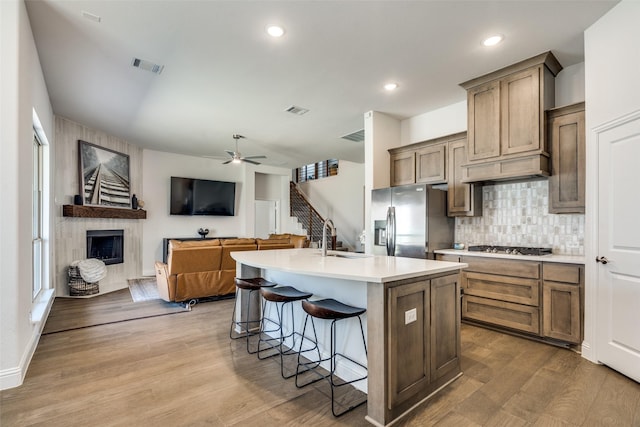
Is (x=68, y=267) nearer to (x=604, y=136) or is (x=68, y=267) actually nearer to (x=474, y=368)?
(x=474, y=368)

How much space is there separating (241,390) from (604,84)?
→ 3.94 metres

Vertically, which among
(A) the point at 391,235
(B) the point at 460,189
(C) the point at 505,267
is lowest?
(C) the point at 505,267

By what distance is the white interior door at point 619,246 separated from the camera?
2.45 meters

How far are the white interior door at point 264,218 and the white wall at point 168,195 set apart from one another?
74 cm

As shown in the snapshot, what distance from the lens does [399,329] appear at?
2018 mm

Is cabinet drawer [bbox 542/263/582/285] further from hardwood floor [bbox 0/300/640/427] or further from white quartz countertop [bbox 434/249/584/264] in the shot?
hardwood floor [bbox 0/300/640/427]

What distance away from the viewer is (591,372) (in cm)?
262

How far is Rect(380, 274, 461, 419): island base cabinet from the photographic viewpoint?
6.47 ft

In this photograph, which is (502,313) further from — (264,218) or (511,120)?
(264,218)

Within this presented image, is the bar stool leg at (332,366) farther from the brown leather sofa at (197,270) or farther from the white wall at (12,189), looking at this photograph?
the brown leather sofa at (197,270)

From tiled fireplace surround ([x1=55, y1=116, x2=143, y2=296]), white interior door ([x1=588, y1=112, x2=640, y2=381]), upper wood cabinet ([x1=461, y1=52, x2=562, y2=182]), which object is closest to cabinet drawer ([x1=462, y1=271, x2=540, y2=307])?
white interior door ([x1=588, y1=112, x2=640, y2=381])

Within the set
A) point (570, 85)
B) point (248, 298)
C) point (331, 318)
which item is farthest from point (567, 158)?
point (248, 298)

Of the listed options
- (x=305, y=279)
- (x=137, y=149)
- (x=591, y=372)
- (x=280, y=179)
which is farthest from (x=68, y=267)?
(x=591, y=372)

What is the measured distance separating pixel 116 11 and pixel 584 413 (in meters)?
4.54
